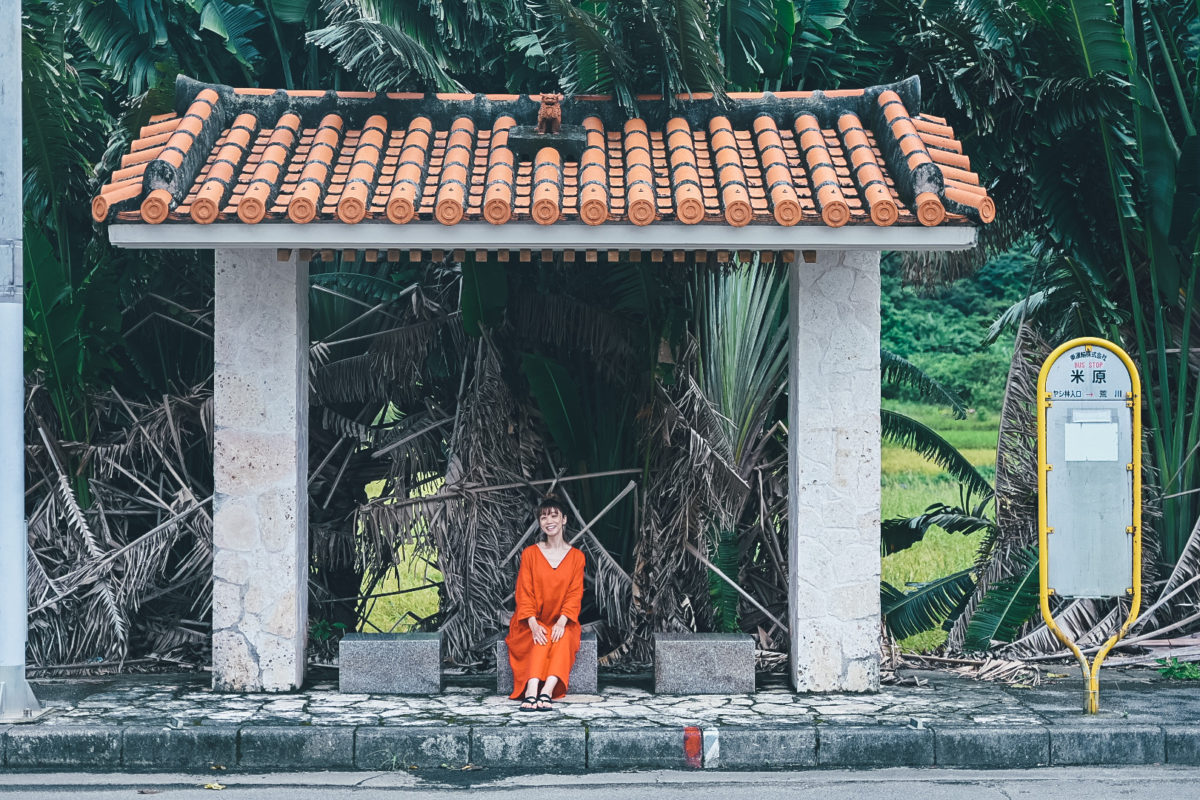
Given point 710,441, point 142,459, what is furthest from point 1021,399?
point 142,459

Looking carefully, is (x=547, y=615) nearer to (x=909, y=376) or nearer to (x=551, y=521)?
(x=551, y=521)

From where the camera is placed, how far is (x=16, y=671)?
703 cm

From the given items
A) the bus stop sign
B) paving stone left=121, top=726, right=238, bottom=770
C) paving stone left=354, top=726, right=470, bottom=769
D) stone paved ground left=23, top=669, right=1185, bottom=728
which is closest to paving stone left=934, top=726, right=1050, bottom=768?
stone paved ground left=23, top=669, right=1185, bottom=728

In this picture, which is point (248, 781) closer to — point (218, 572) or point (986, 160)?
point (218, 572)

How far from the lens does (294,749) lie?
6.63m

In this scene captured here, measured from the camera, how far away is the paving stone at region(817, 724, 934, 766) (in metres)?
6.66

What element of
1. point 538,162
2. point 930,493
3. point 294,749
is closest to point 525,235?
point 538,162

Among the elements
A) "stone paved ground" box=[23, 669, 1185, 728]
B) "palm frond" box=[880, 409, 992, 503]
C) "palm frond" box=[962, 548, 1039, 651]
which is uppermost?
"palm frond" box=[880, 409, 992, 503]

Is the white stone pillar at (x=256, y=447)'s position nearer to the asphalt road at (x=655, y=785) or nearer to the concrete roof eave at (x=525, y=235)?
the concrete roof eave at (x=525, y=235)

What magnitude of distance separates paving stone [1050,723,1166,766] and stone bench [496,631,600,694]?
2602mm

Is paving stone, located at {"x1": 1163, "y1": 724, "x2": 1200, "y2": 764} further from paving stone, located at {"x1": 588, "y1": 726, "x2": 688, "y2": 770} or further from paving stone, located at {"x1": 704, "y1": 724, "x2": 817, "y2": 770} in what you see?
paving stone, located at {"x1": 588, "y1": 726, "x2": 688, "y2": 770}

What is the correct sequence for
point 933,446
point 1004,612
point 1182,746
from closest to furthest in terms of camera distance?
point 1182,746
point 1004,612
point 933,446

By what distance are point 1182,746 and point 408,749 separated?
402 cm

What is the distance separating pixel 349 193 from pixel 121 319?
2.88 metres
